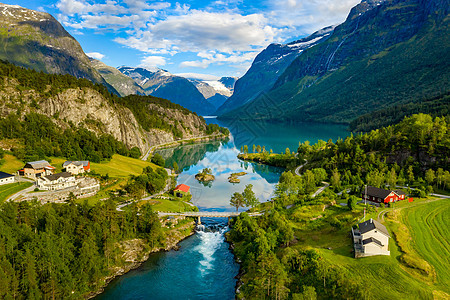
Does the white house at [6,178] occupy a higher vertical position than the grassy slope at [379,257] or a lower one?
higher

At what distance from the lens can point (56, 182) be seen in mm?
74438

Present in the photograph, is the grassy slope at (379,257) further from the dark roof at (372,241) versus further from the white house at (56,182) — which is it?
the white house at (56,182)

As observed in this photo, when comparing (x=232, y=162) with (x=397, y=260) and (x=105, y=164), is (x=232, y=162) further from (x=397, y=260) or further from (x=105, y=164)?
(x=397, y=260)

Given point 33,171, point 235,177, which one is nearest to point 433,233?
point 235,177

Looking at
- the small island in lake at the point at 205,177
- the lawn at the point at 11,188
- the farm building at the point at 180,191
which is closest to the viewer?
the lawn at the point at 11,188

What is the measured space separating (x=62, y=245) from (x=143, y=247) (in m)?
15.5

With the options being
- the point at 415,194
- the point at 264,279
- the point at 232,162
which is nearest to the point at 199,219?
the point at 264,279

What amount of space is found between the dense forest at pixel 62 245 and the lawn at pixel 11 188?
775 inches

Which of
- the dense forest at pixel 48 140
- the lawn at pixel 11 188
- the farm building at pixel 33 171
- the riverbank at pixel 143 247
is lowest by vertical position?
the riverbank at pixel 143 247

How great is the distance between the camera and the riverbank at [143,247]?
49428mm

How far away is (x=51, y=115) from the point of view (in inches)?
4732

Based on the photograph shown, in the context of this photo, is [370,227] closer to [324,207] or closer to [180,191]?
→ [324,207]

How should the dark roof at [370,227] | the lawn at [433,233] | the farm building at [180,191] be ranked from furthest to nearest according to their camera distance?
1. the farm building at [180,191]
2. the dark roof at [370,227]
3. the lawn at [433,233]

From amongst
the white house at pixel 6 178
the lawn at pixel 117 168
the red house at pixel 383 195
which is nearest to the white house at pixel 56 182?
the white house at pixel 6 178
